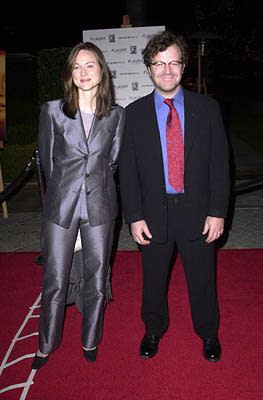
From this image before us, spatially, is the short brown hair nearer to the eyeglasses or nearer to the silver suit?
the eyeglasses

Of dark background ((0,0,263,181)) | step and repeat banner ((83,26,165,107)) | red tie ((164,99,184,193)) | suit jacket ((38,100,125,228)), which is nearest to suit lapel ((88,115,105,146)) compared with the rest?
suit jacket ((38,100,125,228))

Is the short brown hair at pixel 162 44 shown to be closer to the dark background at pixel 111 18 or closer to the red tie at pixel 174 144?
the red tie at pixel 174 144

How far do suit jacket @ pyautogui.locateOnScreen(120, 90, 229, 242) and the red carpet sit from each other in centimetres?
95

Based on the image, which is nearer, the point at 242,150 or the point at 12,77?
the point at 242,150

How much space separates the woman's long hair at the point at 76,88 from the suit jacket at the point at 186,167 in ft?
0.53

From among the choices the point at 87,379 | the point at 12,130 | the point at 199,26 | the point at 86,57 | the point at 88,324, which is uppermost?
the point at 199,26

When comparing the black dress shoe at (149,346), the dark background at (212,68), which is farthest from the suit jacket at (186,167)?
the dark background at (212,68)

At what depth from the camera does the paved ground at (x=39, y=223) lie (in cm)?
530

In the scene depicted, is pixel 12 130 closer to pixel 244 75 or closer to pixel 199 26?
pixel 199 26

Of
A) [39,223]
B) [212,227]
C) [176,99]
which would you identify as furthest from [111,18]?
[212,227]

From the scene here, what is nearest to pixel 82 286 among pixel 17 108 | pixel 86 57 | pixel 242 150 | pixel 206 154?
pixel 206 154

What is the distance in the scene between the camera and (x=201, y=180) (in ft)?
9.04

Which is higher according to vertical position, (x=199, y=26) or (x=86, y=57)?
(x=199, y=26)

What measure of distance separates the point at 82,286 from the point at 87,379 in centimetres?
65
